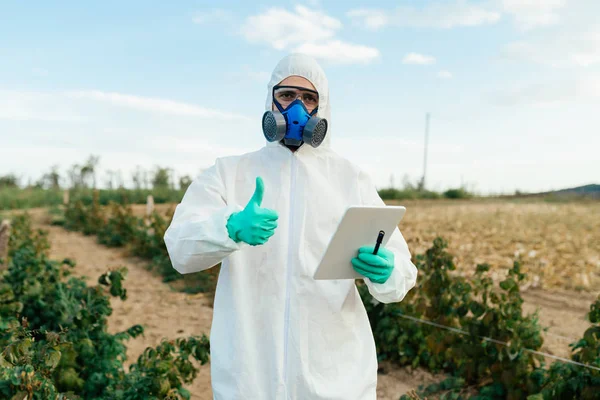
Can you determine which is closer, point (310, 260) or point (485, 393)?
point (310, 260)

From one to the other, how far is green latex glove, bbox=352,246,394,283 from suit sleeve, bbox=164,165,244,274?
1.25 feet

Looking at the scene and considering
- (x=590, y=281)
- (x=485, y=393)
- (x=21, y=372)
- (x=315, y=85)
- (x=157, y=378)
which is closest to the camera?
(x=21, y=372)

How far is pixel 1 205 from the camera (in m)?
17.5

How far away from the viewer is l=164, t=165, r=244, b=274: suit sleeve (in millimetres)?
1665

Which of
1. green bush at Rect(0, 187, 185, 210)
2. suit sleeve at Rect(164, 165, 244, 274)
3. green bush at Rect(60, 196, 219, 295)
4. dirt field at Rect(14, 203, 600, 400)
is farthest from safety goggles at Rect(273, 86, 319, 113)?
green bush at Rect(0, 187, 185, 210)

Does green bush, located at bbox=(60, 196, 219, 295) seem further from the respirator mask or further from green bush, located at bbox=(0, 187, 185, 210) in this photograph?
the respirator mask

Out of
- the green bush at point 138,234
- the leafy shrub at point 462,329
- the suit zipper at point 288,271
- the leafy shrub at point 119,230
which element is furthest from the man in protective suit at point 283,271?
the leafy shrub at point 119,230

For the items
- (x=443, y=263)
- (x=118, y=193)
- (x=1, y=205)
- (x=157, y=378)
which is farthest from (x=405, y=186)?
(x=157, y=378)

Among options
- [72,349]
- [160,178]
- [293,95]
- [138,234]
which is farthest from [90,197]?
[293,95]

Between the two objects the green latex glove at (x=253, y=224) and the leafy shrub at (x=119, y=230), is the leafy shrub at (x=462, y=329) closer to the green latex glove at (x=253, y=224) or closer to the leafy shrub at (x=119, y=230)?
the green latex glove at (x=253, y=224)

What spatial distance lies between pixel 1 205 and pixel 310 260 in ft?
60.3

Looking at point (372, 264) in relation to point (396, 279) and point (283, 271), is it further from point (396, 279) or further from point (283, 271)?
point (283, 271)

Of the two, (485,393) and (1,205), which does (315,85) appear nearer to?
(485,393)

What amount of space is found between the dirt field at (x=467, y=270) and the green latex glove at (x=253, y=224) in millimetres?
2617
